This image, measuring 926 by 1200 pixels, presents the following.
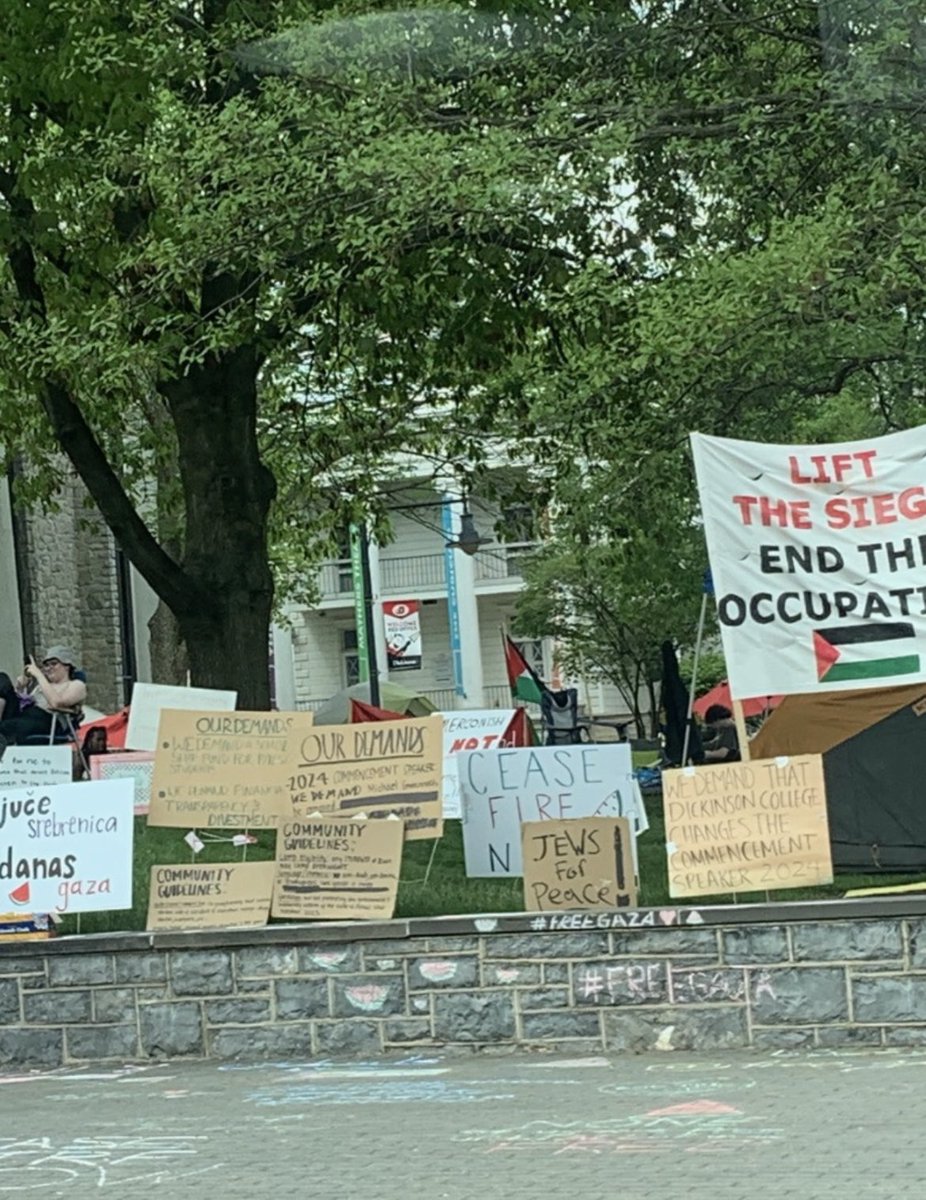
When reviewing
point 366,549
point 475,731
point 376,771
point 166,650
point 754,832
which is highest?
point 366,549

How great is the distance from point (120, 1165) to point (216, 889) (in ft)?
10.6

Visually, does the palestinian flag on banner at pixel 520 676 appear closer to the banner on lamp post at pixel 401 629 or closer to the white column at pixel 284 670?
the banner on lamp post at pixel 401 629

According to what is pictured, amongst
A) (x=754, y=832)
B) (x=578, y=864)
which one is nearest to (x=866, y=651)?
(x=754, y=832)

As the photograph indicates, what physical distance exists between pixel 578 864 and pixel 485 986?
76cm

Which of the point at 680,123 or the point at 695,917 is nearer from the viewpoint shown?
the point at 695,917

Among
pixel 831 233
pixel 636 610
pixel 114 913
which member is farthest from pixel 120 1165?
pixel 636 610

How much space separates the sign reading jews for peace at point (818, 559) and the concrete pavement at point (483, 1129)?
6.40 ft

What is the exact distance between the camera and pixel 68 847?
36.8 ft

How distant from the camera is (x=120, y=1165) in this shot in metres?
7.66

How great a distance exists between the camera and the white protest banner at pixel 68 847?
437 inches

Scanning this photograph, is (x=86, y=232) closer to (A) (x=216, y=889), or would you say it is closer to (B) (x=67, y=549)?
(A) (x=216, y=889)

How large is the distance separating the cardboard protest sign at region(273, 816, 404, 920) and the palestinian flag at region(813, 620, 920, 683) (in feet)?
7.58

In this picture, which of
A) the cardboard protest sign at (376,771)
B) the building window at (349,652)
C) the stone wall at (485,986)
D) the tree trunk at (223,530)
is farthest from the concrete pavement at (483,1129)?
the building window at (349,652)

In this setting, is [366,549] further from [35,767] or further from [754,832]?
[754,832]
